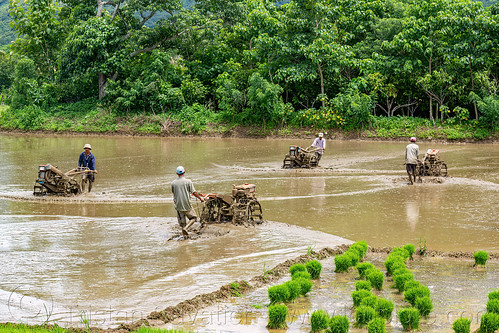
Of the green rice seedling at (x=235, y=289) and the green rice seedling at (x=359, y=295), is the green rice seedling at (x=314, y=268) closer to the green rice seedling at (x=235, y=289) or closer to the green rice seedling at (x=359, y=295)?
the green rice seedling at (x=235, y=289)

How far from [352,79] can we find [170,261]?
28604 millimetres

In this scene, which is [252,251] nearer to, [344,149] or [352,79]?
[344,149]

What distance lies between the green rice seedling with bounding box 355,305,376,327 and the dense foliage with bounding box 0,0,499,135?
2740 centimetres

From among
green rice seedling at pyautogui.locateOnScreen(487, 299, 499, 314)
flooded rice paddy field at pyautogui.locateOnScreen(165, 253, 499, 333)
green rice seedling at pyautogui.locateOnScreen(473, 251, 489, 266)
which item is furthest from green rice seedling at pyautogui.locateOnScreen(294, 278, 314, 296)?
green rice seedling at pyautogui.locateOnScreen(473, 251, 489, 266)

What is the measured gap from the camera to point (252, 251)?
1036 cm

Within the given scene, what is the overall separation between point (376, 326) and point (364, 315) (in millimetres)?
432

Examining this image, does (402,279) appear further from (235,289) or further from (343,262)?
(235,289)

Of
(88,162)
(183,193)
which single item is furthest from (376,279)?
(88,162)

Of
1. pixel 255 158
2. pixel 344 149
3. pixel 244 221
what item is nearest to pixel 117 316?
pixel 244 221

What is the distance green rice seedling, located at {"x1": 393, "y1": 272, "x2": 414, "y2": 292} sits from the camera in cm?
786

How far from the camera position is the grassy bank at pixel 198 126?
1288 inches

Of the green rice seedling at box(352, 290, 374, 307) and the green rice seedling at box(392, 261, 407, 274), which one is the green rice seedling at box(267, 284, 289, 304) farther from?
the green rice seedling at box(392, 261, 407, 274)

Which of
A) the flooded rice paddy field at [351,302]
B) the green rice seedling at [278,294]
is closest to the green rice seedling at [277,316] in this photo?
the flooded rice paddy field at [351,302]

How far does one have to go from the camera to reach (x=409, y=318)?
6.49 m
